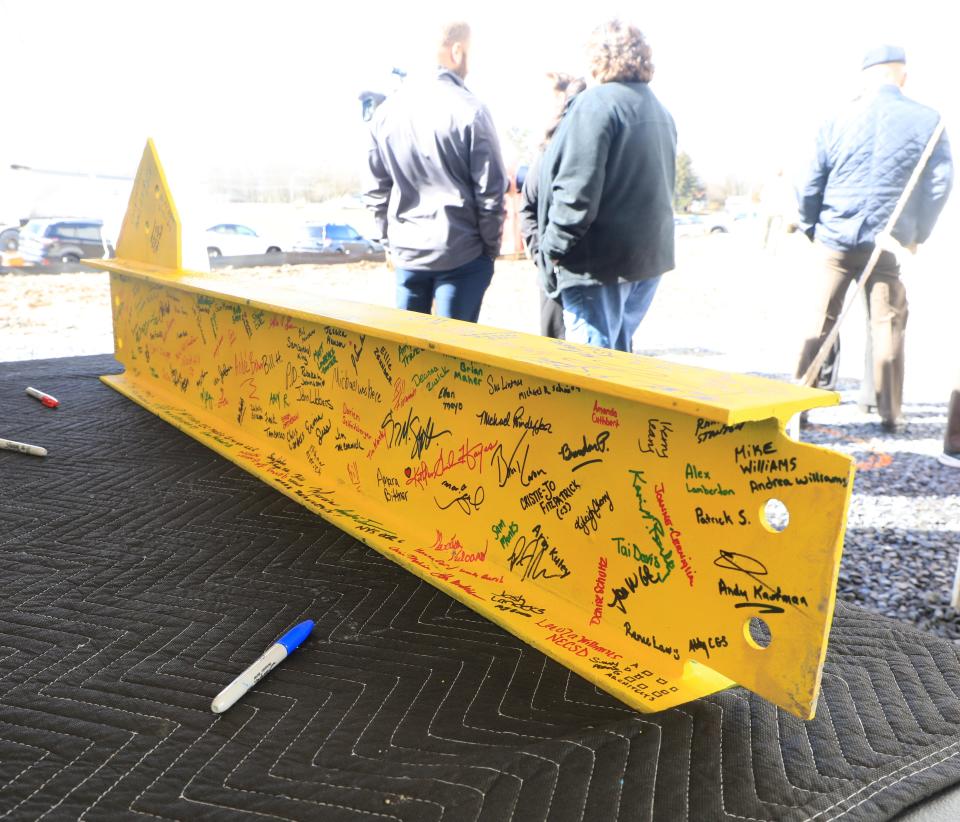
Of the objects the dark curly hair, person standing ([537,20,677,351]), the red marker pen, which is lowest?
the red marker pen

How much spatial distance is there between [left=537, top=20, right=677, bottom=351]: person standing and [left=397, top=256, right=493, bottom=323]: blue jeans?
0.42 m

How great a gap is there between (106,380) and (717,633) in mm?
4241

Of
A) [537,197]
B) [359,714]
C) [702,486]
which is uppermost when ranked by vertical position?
[537,197]

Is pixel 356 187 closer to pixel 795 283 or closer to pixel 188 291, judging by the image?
pixel 795 283

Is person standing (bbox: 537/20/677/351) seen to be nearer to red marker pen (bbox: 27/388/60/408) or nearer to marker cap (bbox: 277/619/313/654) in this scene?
marker cap (bbox: 277/619/313/654)

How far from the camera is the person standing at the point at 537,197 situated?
3.85 metres

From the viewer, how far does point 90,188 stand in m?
7.58

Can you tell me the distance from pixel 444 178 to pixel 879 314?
234 cm

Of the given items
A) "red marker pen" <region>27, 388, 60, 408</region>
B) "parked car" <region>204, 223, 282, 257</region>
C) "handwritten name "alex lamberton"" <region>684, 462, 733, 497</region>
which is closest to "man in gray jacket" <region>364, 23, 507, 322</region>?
"red marker pen" <region>27, 388, 60, 408</region>

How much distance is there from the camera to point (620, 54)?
3.12 meters

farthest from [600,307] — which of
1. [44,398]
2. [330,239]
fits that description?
[330,239]

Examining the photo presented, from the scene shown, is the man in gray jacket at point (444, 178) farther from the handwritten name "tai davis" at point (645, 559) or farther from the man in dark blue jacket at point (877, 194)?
the handwritten name "tai davis" at point (645, 559)

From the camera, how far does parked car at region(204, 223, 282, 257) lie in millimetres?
8867
